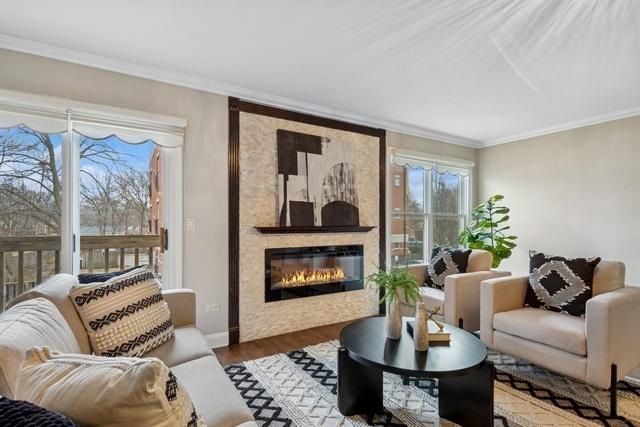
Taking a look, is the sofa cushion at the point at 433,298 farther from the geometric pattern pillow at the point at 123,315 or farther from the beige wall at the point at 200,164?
the geometric pattern pillow at the point at 123,315

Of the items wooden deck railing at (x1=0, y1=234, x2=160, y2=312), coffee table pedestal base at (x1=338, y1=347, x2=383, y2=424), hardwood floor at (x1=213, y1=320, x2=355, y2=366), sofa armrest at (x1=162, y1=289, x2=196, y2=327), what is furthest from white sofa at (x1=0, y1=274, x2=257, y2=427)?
hardwood floor at (x1=213, y1=320, x2=355, y2=366)

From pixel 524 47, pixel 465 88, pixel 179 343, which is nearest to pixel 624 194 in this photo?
pixel 465 88

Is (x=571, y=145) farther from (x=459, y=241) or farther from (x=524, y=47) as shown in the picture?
(x=524, y=47)

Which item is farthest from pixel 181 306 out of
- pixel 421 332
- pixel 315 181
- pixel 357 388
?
pixel 315 181

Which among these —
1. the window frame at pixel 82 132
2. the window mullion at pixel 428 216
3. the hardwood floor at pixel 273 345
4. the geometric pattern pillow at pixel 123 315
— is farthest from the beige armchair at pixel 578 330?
the window frame at pixel 82 132

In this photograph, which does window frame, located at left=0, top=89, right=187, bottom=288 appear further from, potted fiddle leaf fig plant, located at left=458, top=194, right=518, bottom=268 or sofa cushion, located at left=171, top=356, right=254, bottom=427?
potted fiddle leaf fig plant, located at left=458, top=194, right=518, bottom=268

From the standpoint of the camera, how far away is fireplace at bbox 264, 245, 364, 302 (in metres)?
3.52

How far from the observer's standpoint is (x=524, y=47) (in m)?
2.42

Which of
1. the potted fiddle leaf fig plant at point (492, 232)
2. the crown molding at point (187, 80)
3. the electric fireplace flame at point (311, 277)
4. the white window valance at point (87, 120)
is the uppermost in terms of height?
the crown molding at point (187, 80)

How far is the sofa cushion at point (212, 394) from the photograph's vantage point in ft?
4.11

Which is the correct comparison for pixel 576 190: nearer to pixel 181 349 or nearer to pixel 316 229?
pixel 316 229

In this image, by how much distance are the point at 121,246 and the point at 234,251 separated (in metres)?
0.93

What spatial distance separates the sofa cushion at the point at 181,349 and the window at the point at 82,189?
3.49ft

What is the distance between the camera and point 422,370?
5.62 feet
